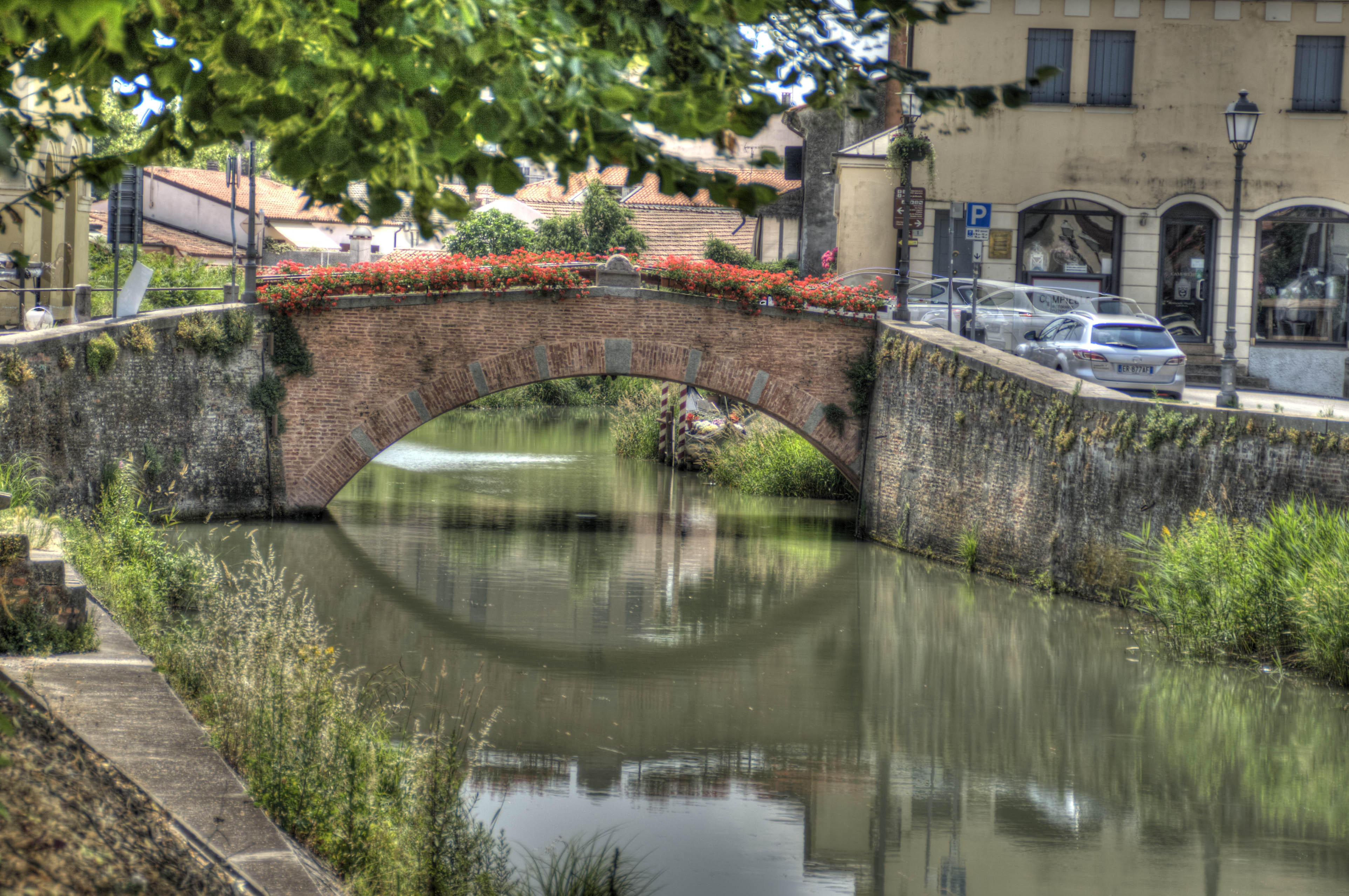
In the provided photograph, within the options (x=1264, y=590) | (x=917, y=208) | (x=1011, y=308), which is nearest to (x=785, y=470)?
(x=917, y=208)

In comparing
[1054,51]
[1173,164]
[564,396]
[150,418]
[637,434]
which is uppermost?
[1054,51]

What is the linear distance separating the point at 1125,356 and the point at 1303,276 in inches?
363

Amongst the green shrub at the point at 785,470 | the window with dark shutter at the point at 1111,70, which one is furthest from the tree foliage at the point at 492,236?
the window with dark shutter at the point at 1111,70

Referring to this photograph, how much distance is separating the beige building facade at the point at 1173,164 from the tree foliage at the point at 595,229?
1498cm

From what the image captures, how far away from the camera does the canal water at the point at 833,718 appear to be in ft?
27.3

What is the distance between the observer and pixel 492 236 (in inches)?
1711

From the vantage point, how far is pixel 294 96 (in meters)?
3.23

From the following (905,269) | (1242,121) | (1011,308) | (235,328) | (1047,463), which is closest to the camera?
(1242,121)

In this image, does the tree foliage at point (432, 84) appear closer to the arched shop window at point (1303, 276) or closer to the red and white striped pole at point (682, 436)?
the arched shop window at point (1303, 276)

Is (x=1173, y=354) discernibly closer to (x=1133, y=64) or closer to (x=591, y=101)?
(x=1133, y=64)

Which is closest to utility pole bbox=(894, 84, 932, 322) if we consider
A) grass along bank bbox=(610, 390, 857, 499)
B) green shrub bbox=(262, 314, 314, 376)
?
grass along bank bbox=(610, 390, 857, 499)

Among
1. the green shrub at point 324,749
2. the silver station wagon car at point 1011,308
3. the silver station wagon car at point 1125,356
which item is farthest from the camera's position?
the silver station wagon car at point 1011,308

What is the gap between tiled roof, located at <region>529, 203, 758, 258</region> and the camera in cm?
4391

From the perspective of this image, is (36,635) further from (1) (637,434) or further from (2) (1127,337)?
(1) (637,434)
